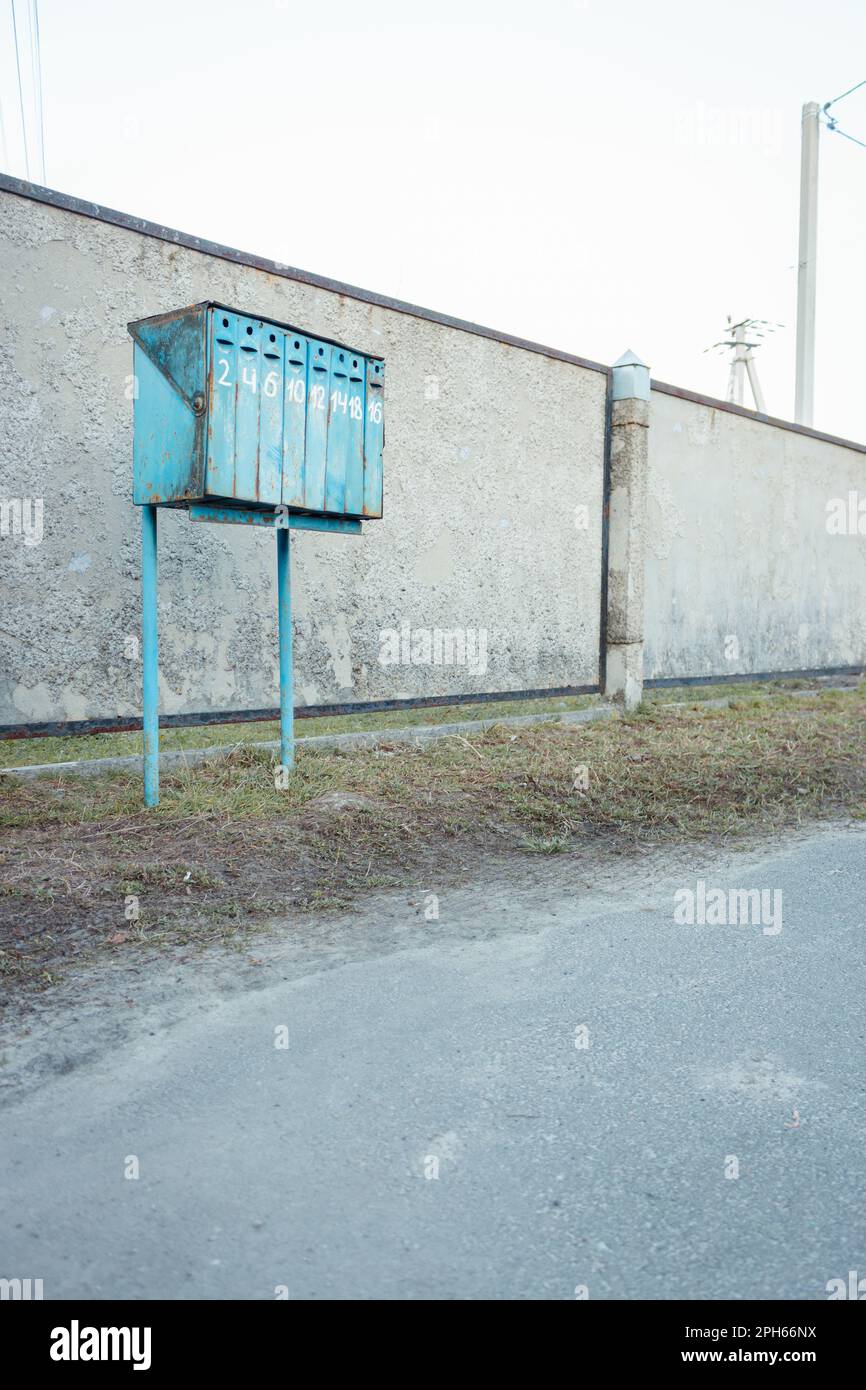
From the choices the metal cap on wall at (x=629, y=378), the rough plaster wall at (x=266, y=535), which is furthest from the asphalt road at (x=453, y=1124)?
the metal cap on wall at (x=629, y=378)

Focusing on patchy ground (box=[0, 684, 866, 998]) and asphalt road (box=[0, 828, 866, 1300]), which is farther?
patchy ground (box=[0, 684, 866, 998])

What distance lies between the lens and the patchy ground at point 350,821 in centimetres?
358

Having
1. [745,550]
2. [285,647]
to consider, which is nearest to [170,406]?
[285,647]

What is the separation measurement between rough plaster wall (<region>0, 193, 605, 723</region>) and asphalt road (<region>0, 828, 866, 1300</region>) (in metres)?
2.65

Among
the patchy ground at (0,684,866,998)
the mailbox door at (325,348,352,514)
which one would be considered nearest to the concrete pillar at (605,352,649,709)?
the patchy ground at (0,684,866,998)

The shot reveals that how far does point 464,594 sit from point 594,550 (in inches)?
60.2

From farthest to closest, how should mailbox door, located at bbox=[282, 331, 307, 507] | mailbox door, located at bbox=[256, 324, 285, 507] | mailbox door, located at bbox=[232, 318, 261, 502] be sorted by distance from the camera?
1. mailbox door, located at bbox=[282, 331, 307, 507]
2. mailbox door, located at bbox=[256, 324, 285, 507]
3. mailbox door, located at bbox=[232, 318, 261, 502]

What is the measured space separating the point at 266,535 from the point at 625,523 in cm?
336

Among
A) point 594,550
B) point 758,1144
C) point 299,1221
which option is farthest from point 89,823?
point 594,550

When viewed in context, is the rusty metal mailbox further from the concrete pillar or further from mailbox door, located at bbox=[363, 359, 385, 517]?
the concrete pillar

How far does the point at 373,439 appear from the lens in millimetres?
5434

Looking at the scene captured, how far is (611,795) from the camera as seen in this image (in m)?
5.49

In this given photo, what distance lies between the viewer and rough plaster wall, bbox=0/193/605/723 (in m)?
5.12

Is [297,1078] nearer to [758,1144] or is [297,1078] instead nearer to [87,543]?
[758,1144]
